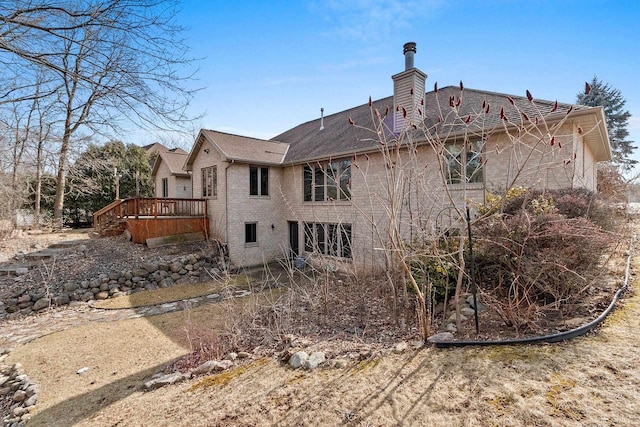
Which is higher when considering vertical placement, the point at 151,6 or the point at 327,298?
the point at 151,6

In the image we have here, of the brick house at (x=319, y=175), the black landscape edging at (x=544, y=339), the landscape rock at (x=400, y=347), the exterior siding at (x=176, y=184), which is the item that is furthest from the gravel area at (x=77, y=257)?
the black landscape edging at (x=544, y=339)

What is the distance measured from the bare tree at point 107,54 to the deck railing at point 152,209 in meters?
9.60

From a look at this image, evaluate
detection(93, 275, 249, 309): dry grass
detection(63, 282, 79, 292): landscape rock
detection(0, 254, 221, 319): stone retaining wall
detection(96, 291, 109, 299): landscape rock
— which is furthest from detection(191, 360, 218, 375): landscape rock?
detection(63, 282, 79, 292): landscape rock

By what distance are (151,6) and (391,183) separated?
13.7 ft

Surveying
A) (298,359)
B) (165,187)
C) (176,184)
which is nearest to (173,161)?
(176,184)

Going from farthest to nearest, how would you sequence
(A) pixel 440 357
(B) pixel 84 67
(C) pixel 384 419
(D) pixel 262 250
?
(D) pixel 262 250
(B) pixel 84 67
(A) pixel 440 357
(C) pixel 384 419

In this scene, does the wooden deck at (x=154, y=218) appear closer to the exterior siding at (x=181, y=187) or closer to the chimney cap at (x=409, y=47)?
the exterior siding at (x=181, y=187)

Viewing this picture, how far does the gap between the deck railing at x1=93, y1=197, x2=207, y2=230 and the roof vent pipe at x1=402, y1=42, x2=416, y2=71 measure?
11.2 metres

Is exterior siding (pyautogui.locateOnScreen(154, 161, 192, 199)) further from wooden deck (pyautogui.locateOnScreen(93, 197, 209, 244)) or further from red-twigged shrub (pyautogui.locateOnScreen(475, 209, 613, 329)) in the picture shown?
red-twigged shrub (pyautogui.locateOnScreen(475, 209, 613, 329))

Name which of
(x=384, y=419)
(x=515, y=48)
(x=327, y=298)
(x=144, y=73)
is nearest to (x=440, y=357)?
(x=384, y=419)

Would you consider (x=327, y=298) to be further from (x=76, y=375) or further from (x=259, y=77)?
(x=259, y=77)

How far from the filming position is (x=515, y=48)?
26.5 ft

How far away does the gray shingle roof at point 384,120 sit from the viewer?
332 inches

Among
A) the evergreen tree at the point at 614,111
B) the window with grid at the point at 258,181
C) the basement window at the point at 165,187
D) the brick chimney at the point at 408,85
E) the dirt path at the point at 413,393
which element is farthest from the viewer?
the evergreen tree at the point at 614,111
